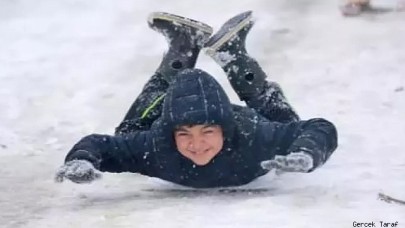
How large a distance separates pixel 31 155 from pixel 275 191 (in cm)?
106

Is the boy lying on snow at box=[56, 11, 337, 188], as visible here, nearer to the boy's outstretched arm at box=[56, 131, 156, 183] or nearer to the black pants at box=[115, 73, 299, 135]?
the boy's outstretched arm at box=[56, 131, 156, 183]

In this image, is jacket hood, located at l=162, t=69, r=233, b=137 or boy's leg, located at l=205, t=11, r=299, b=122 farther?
boy's leg, located at l=205, t=11, r=299, b=122

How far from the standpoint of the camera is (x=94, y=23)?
543cm

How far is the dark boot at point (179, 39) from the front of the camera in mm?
3611

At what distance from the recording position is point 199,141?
117 inches

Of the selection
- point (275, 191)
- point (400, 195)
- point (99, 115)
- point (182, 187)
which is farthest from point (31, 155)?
point (400, 195)

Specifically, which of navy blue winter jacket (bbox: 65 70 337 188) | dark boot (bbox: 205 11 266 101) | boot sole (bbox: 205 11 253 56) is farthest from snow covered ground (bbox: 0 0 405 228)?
boot sole (bbox: 205 11 253 56)

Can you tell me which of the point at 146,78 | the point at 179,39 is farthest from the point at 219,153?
the point at 146,78

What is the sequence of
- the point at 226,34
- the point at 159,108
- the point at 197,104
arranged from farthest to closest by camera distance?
the point at 226,34 → the point at 159,108 → the point at 197,104

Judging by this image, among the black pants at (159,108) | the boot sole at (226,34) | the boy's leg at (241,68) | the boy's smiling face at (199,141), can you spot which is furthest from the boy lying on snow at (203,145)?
the boot sole at (226,34)

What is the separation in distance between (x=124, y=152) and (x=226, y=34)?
0.63m

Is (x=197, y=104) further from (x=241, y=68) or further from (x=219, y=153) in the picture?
(x=241, y=68)

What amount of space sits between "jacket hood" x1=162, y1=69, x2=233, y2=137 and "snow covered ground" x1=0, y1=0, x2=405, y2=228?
0.68 feet

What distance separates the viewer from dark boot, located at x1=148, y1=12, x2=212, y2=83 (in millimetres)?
3611
